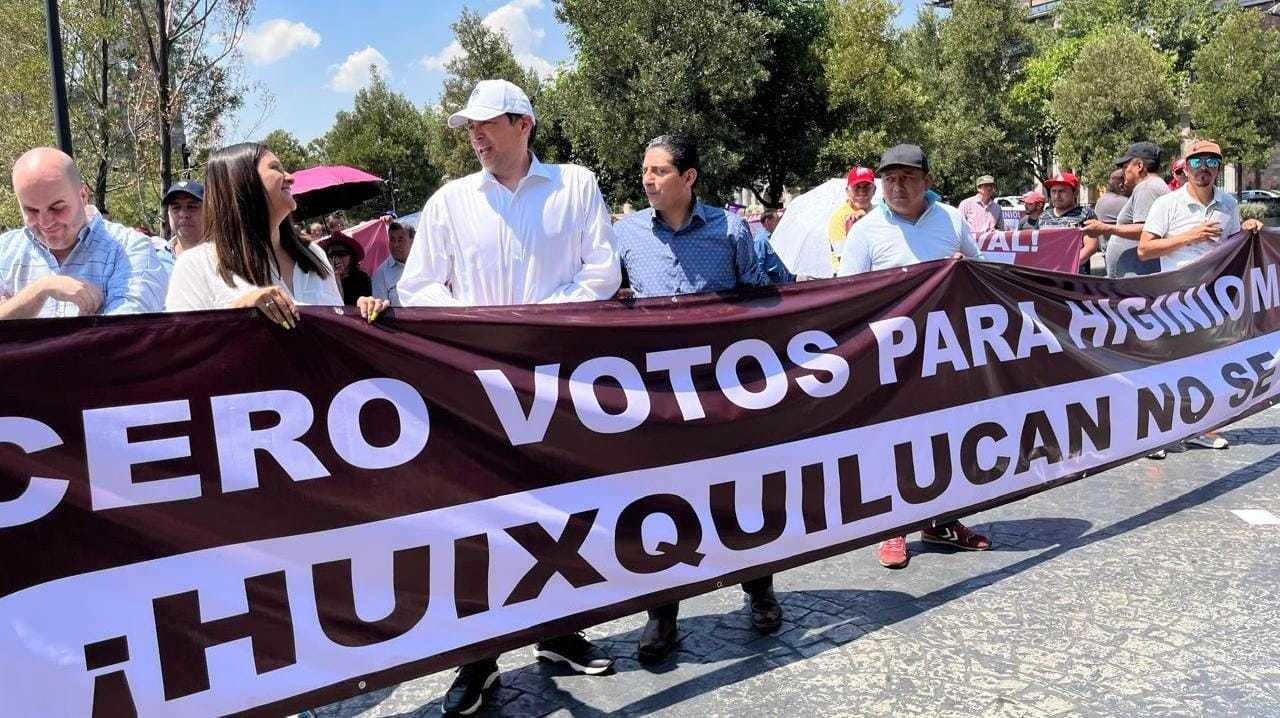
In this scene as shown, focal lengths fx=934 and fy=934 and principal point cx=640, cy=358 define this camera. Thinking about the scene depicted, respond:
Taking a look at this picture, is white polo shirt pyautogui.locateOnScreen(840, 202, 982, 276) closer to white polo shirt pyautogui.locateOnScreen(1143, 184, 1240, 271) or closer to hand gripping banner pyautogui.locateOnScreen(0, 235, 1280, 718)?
hand gripping banner pyautogui.locateOnScreen(0, 235, 1280, 718)

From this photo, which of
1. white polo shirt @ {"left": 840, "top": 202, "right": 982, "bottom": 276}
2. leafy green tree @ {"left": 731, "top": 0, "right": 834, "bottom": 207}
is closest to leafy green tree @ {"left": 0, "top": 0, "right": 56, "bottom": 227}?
white polo shirt @ {"left": 840, "top": 202, "right": 982, "bottom": 276}

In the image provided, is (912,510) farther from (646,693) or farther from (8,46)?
(8,46)

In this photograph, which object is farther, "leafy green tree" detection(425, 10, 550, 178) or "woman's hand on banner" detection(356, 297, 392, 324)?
"leafy green tree" detection(425, 10, 550, 178)

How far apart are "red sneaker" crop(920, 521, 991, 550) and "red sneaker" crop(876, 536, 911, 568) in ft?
0.74

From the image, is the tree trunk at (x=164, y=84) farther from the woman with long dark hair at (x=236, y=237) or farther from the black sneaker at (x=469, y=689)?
the black sneaker at (x=469, y=689)

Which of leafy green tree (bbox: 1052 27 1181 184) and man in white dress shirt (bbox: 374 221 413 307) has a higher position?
leafy green tree (bbox: 1052 27 1181 184)

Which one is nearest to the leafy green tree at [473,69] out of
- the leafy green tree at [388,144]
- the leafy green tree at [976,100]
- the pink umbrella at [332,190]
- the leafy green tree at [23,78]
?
the leafy green tree at [388,144]

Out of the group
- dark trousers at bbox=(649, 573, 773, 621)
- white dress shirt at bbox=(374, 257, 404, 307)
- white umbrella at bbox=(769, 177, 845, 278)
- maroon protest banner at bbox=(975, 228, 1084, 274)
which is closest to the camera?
dark trousers at bbox=(649, 573, 773, 621)

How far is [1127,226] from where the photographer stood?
21.7 feet

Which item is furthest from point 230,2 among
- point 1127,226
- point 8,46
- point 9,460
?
point 9,460

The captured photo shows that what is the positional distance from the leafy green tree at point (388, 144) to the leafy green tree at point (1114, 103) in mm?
32079

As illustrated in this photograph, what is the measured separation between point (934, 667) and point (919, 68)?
163ft

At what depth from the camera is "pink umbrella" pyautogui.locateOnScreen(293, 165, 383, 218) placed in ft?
25.1

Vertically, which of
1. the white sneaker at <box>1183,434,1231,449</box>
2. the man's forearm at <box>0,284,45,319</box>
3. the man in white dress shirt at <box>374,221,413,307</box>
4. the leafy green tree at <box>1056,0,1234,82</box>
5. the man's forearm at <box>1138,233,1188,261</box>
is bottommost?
the white sneaker at <box>1183,434,1231,449</box>
